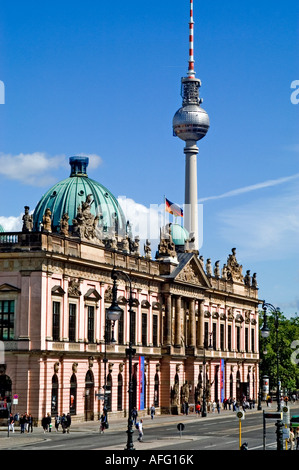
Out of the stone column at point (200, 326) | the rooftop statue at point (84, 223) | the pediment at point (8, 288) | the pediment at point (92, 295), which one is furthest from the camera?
the stone column at point (200, 326)

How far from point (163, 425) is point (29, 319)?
17.2 m

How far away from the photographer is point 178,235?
123m

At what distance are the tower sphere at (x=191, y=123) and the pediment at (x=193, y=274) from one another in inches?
2259

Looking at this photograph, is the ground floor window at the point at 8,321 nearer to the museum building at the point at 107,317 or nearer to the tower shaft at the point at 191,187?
the museum building at the point at 107,317

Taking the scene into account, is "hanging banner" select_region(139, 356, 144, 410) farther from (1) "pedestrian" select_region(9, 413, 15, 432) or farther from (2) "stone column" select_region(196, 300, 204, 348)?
(1) "pedestrian" select_region(9, 413, 15, 432)

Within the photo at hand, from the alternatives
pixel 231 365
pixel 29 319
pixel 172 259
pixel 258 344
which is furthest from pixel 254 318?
pixel 29 319

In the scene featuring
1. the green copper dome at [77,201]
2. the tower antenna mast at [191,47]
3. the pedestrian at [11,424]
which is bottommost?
the pedestrian at [11,424]

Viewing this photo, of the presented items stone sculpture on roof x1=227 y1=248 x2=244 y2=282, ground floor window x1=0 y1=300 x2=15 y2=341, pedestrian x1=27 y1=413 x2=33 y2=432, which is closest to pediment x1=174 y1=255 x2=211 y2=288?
stone sculpture on roof x1=227 y1=248 x2=244 y2=282

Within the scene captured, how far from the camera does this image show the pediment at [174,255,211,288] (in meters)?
106

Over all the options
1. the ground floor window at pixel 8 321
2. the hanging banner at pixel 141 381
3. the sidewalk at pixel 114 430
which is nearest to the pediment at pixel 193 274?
the hanging banner at pixel 141 381

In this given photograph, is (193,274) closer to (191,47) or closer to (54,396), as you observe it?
(54,396)

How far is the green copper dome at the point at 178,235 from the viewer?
401 ft

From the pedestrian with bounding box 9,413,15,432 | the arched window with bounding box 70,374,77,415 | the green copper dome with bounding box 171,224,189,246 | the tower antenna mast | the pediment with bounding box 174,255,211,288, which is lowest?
the pedestrian with bounding box 9,413,15,432
